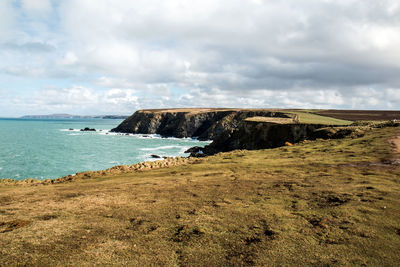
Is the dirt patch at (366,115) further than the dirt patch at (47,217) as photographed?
Yes

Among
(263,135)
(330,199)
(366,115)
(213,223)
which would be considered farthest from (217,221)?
(366,115)

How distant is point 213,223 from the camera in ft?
37.1

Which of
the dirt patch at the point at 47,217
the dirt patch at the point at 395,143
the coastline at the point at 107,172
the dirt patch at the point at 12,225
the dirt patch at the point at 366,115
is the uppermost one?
the dirt patch at the point at 366,115

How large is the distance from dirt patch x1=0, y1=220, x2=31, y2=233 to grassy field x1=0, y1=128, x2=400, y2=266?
4 cm

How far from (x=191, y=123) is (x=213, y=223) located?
15977 cm

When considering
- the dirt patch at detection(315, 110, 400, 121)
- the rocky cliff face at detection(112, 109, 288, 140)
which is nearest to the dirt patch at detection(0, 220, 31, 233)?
the rocky cliff face at detection(112, 109, 288, 140)

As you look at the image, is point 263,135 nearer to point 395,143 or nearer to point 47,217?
point 395,143

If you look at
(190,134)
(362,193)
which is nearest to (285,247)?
(362,193)

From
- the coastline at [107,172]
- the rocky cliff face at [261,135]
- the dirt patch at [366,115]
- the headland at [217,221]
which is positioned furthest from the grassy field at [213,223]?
the dirt patch at [366,115]

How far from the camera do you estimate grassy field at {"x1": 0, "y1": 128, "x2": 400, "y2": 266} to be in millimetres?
8555

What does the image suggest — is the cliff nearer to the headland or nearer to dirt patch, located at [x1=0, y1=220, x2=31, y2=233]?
the headland

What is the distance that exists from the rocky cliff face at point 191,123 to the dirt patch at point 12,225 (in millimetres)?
129399

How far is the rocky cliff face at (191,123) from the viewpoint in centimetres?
14500

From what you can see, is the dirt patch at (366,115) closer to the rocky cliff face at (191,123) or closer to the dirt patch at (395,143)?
the rocky cliff face at (191,123)
